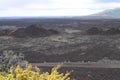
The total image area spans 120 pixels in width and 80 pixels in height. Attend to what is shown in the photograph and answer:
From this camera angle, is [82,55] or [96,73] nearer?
[96,73]

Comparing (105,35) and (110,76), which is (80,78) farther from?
(105,35)

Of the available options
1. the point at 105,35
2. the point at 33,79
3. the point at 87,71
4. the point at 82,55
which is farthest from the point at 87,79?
the point at 105,35

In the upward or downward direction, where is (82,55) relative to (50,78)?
downward

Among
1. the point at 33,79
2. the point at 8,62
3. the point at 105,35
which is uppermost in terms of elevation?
the point at 33,79

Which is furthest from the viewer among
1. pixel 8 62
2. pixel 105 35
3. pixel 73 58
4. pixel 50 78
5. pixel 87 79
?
pixel 105 35

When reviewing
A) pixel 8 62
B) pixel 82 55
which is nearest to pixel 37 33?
pixel 82 55

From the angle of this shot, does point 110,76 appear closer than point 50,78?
No

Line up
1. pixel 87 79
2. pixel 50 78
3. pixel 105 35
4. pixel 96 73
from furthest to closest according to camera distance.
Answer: pixel 105 35, pixel 96 73, pixel 87 79, pixel 50 78

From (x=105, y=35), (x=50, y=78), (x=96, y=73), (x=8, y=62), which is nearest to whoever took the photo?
(x=50, y=78)

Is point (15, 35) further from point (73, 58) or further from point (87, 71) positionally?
point (87, 71)
